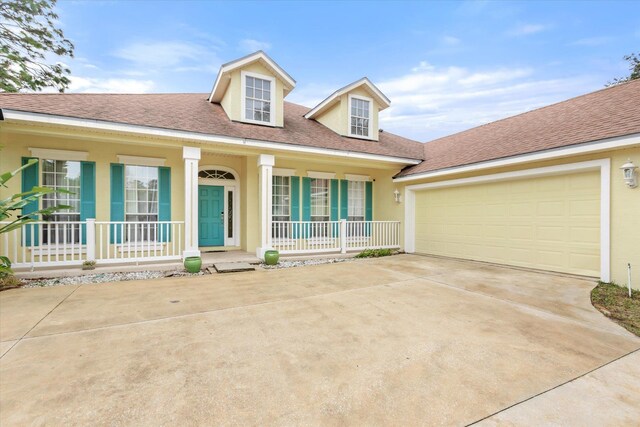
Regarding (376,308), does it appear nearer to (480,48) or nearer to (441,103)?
(480,48)

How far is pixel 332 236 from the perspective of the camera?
9.76 meters

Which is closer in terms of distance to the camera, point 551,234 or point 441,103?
point 551,234

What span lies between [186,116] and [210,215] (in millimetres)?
3076

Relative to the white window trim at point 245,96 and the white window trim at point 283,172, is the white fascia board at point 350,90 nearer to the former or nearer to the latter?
the white window trim at point 245,96

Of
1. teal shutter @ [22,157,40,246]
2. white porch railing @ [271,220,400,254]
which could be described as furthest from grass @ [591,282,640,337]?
teal shutter @ [22,157,40,246]

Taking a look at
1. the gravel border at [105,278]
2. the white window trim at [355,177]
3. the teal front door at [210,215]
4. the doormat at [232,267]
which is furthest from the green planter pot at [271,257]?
the white window trim at [355,177]

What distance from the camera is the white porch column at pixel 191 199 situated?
718cm

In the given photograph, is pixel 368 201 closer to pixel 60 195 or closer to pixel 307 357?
pixel 307 357

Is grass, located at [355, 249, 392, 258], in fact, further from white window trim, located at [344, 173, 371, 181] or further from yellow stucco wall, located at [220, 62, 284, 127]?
yellow stucco wall, located at [220, 62, 284, 127]

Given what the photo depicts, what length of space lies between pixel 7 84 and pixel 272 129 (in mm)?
9576

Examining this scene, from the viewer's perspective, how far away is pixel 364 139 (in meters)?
10.9

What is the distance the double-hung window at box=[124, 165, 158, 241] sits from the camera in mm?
7711

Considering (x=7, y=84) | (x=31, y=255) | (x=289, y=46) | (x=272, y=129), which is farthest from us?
(x=289, y=46)

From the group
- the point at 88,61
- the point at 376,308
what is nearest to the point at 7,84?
the point at 88,61
